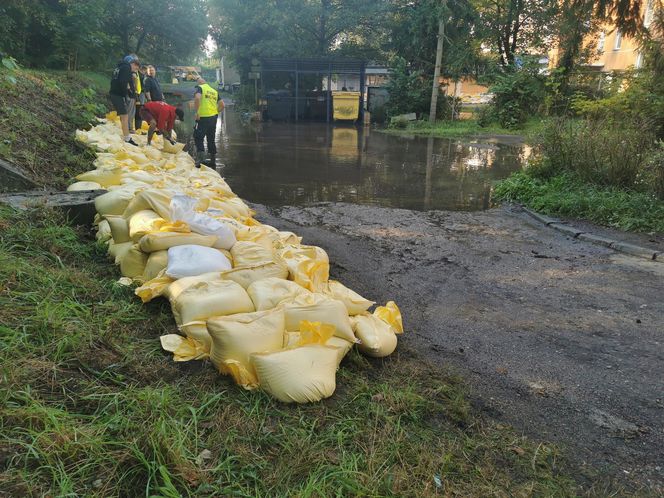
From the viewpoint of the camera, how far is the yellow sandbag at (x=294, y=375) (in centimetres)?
225

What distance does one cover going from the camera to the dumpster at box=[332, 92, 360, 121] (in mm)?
20453

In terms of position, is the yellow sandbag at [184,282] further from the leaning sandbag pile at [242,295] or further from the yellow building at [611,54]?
the yellow building at [611,54]

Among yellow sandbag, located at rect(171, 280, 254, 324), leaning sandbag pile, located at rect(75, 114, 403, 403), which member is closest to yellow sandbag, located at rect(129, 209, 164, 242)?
leaning sandbag pile, located at rect(75, 114, 403, 403)

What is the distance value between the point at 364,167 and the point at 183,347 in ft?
26.6

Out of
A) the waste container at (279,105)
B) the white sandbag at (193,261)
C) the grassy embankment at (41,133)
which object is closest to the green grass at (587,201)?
the white sandbag at (193,261)

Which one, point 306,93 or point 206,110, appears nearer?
point 206,110

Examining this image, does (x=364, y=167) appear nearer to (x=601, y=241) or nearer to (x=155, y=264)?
(x=601, y=241)

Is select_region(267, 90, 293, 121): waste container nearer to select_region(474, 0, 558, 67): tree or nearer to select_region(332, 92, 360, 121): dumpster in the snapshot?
select_region(332, 92, 360, 121): dumpster

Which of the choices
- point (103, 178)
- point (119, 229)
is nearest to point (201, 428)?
point (119, 229)

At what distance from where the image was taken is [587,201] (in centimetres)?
624

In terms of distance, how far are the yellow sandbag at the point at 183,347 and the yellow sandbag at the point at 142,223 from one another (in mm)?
1053

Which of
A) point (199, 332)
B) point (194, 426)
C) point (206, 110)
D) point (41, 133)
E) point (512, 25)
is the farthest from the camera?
point (512, 25)

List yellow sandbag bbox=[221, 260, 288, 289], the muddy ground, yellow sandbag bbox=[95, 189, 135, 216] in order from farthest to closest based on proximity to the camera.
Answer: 1. yellow sandbag bbox=[95, 189, 135, 216]
2. yellow sandbag bbox=[221, 260, 288, 289]
3. the muddy ground

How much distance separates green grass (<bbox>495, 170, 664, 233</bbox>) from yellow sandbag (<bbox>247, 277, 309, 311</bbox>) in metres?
4.50
